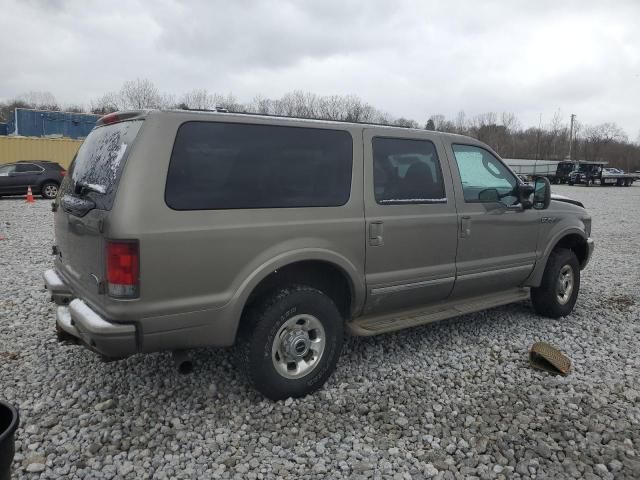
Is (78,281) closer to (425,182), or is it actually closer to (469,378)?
(425,182)

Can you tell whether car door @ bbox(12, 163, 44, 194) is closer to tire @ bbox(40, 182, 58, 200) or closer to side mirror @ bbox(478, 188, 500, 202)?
tire @ bbox(40, 182, 58, 200)

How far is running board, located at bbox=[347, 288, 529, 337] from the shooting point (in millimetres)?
3854

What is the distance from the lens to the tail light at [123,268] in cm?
281

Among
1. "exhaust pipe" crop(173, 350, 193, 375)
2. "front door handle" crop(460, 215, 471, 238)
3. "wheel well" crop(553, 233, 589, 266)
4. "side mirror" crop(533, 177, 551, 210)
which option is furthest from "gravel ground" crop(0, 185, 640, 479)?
"side mirror" crop(533, 177, 551, 210)

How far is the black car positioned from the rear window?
16.1m

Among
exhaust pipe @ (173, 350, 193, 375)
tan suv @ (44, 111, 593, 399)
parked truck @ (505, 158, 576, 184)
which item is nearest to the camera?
tan suv @ (44, 111, 593, 399)

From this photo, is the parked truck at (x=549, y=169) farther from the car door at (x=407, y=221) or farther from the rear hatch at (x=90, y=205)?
the rear hatch at (x=90, y=205)

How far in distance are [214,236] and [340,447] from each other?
1.50 meters

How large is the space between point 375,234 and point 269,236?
0.89 metres

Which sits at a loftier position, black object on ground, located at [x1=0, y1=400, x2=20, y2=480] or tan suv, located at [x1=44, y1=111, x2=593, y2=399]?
tan suv, located at [x1=44, y1=111, x2=593, y2=399]

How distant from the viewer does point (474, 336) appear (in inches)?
193

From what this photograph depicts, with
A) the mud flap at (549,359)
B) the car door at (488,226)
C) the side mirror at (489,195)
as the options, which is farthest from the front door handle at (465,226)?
the mud flap at (549,359)

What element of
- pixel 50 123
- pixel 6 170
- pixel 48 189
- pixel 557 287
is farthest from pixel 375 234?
pixel 50 123

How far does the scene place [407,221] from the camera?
3922 millimetres
